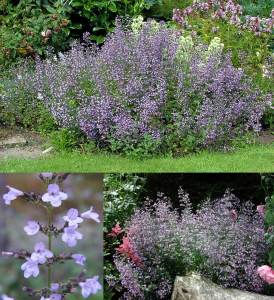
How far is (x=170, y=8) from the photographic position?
38.9 feet

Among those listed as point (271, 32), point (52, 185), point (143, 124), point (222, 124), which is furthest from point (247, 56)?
point (52, 185)

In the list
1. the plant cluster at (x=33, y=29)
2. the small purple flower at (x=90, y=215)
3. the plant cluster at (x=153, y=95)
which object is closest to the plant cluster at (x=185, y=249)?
the small purple flower at (x=90, y=215)

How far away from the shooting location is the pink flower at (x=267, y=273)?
496cm

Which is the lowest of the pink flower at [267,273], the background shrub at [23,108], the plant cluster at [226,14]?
the background shrub at [23,108]

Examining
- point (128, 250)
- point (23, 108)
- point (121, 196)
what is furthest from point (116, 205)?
point (23, 108)

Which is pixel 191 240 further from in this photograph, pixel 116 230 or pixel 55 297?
pixel 55 297

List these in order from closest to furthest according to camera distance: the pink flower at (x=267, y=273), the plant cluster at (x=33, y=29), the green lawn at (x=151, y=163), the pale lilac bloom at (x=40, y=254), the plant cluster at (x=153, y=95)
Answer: the pale lilac bloom at (x=40, y=254), the pink flower at (x=267, y=273), the green lawn at (x=151, y=163), the plant cluster at (x=153, y=95), the plant cluster at (x=33, y=29)

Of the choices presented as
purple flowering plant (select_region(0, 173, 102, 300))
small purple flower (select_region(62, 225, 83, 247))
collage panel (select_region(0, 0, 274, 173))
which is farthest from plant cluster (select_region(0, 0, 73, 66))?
small purple flower (select_region(62, 225, 83, 247))

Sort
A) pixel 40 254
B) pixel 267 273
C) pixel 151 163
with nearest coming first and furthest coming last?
pixel 40 254 < pixel 267 273 < pixel 151 163

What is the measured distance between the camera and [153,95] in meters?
7.91

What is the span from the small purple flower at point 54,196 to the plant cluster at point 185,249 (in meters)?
1.66

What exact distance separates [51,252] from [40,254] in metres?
0.06

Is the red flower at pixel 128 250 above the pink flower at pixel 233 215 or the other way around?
the other way around

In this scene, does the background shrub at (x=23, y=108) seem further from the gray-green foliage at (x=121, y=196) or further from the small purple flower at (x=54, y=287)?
the small purple flower at (x=54, y=287)
